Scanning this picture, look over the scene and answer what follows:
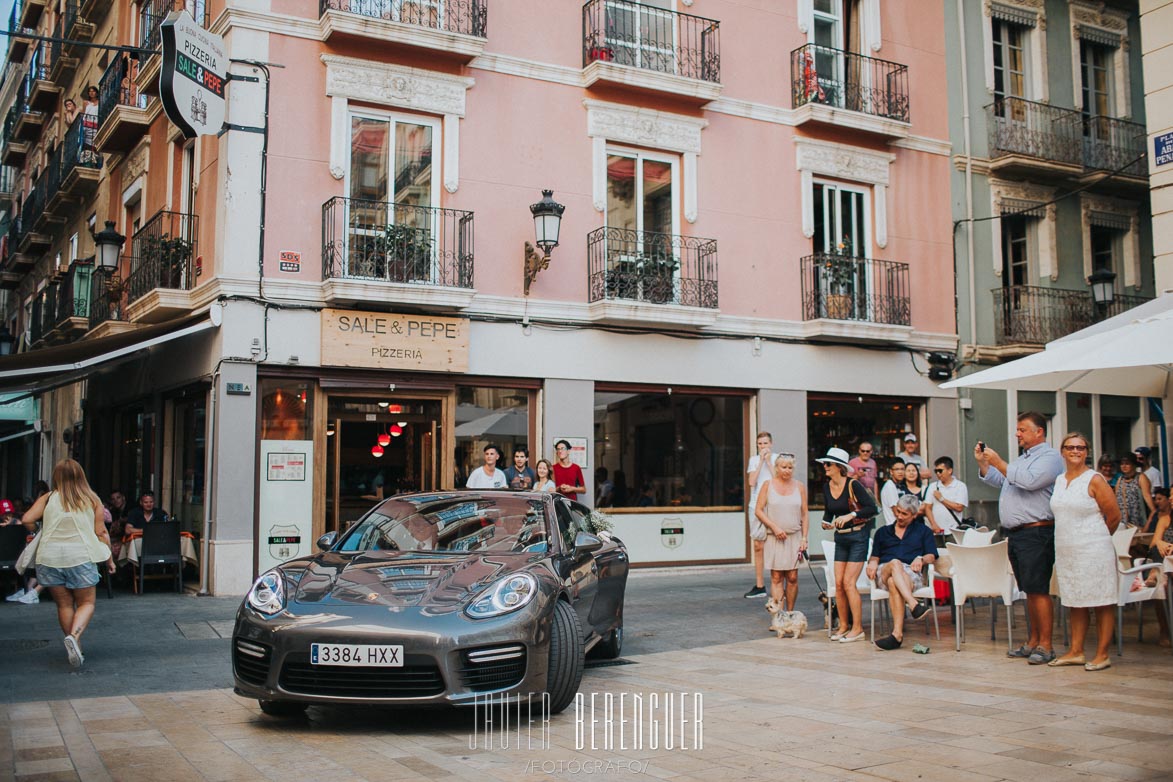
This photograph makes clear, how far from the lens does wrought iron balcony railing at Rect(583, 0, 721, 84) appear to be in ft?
55.8

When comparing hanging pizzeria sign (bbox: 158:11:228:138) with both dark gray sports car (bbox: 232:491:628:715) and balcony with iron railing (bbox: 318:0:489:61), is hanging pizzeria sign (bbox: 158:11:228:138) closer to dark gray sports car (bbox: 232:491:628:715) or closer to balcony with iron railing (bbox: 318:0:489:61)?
balcony with iron railing (bbox: 318:0:489:61)

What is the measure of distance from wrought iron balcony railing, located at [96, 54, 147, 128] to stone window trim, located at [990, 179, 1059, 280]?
15518 mm

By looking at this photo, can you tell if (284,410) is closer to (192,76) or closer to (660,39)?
(192,76)

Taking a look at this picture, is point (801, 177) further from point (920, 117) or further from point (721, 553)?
point (721, 553)

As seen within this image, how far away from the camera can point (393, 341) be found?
14.7m

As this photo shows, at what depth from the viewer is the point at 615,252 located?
54.0 ft

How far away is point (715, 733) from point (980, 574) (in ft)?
13.8

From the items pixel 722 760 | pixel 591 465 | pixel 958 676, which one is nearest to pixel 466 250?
pixel 591 465

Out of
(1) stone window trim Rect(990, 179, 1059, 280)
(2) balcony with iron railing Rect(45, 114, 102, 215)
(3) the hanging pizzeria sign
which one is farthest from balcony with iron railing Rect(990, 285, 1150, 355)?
(2) balcony with iron railing Rect(45, 114, 102, 215)

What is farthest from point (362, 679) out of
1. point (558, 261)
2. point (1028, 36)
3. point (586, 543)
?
point (1028, 36)

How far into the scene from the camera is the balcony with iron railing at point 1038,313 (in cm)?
1984

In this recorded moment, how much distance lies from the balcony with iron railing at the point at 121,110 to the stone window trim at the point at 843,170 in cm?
1101

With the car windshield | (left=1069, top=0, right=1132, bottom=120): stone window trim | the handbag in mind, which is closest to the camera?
the car windshield

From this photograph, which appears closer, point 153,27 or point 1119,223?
point 153,27
